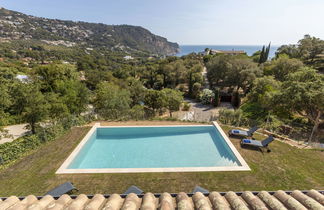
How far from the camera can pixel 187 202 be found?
3.13 meters

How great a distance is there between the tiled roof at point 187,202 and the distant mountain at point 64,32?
120 metres

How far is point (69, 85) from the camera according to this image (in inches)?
587

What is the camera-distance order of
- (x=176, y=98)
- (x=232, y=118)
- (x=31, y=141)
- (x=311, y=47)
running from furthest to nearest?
(x=311, y=47)
(x=176, y=98)
(x=232, y=118)
(x=31, y=141)

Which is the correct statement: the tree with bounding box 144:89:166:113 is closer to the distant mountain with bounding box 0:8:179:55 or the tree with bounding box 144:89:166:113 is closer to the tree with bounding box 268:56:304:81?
the tree with bounding box 268:56:304:81

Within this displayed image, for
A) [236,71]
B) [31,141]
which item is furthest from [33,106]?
[236,71]

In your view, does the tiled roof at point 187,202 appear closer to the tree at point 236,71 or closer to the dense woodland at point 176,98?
the dense woodland at point 176,98

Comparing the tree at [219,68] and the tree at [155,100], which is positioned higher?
the tree at [219,68]

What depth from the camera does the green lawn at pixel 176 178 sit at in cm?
648

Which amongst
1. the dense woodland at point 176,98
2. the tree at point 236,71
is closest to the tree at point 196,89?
the dense woodland at point 176,98

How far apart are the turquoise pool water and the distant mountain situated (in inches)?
4500

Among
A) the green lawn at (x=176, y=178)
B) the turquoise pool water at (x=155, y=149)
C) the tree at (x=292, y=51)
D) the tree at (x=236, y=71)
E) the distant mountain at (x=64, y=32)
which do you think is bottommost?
the turquoise pool water at (x=155, y=149)

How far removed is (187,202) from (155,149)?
794 centimetres

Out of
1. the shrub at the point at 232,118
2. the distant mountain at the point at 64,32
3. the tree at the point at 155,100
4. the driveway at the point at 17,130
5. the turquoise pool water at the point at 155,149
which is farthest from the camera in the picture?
the distant mountain at the point at 64,32

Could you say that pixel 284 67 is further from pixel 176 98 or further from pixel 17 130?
pixel 17 130
